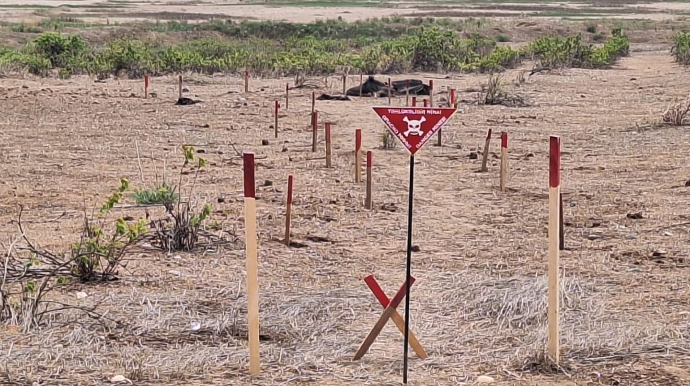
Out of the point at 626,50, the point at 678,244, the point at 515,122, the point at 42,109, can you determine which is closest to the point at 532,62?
the point at 626,50

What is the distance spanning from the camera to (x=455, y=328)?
5461 mm

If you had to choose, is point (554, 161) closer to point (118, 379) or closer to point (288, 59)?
point (118, 379)

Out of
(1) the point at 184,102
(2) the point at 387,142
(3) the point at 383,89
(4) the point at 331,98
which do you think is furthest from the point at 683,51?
(2) the point at 387,142

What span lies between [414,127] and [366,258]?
262cm

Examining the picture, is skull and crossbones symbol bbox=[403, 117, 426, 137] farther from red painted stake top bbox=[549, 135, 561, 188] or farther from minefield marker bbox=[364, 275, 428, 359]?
minefield marker bbox=[364, 275, 428, 359]

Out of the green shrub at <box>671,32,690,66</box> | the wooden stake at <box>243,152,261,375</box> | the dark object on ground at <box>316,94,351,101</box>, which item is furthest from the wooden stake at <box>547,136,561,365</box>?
the green shrub at <box>671,32,690,66</box>

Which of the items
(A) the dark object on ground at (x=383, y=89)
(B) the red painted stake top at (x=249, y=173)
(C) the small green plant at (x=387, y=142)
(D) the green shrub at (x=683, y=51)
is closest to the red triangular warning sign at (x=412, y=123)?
(B) the red painted stake top at (x=249, y=173)

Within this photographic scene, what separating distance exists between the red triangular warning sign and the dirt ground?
1055 mm

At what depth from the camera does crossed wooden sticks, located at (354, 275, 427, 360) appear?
4.78 m

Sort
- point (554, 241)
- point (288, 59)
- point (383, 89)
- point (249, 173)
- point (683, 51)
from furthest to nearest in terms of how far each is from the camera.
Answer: point (683, 51), point (288, 59), point (383, 89), point (554, 241), point (249, 173)

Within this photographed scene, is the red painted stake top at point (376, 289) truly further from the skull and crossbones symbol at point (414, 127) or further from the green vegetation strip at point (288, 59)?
the green vegetation strip at point (288, 59)

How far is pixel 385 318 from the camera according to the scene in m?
4.78

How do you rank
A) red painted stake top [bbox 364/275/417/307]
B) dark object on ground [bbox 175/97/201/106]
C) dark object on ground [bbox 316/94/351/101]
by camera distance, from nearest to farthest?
red painted stake top [bbox 364/275/417/307], dark object on ground [bbox 175/97/201/106], dark object on ground [bbox 316/94/351/101]

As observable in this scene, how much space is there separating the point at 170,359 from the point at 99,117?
435 inches
